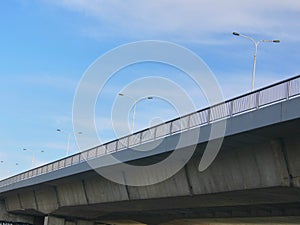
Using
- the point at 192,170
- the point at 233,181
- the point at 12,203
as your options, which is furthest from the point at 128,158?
the point at 12,203

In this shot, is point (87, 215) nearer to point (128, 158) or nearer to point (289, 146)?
point (128, 158)

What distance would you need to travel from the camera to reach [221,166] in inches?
1009

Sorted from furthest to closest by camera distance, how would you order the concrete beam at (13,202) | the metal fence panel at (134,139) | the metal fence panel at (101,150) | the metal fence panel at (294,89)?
the concrete beam at (13,202), the metal fence panel at (101,150), the metal fence panel at (134,139), the metal fence panel at (294,89)

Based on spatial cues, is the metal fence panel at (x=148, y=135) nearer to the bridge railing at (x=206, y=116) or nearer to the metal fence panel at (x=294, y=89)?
the bridge railing at (x=206, y=116)

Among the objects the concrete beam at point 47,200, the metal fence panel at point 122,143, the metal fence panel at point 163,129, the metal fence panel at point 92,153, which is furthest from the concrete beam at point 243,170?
the concrete beam at point 47,200

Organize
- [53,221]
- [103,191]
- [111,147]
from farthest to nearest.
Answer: [53,221], [103,191], [111,147]

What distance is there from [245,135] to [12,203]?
183 feet

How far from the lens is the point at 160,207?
3988cm

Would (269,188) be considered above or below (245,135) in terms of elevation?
below

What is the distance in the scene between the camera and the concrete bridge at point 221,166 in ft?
67.8

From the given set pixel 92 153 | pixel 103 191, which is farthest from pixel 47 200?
pixel 92 153

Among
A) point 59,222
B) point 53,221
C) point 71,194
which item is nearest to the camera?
point 71,194

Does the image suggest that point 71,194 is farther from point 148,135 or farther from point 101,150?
point 148,135

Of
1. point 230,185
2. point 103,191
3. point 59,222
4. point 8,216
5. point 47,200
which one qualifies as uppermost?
point 103,191
